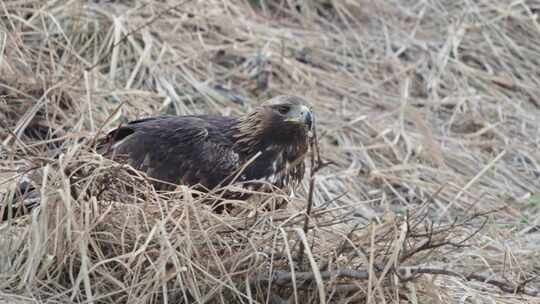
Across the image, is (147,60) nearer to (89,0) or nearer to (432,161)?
(89,0)

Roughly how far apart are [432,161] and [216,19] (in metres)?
1.75

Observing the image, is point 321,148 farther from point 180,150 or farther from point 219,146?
point 180,150

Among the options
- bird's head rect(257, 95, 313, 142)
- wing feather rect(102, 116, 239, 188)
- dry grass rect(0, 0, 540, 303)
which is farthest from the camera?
bird's head rect(257, 95, 313, 142)

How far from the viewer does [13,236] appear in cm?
362

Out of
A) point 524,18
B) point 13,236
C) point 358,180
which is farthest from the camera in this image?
point 524,18

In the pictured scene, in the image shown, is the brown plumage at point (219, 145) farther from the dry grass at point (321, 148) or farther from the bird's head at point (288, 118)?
the dry grass at point (321, 148)

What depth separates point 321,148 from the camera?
602 centimetres

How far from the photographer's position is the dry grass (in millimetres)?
3539

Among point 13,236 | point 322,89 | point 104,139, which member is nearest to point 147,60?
point 322,89

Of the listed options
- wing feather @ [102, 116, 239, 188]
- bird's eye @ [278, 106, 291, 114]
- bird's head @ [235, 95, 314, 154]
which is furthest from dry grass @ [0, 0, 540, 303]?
bird's eye @ [278, 106, 291, 114]

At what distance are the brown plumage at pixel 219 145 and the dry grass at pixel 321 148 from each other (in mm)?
318

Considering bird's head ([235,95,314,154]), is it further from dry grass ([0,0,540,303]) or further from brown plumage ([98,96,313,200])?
dry grass ([0,0,540,303])

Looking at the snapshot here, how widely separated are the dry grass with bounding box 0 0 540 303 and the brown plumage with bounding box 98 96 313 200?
318 millimetres

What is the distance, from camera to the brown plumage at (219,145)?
175 inches
